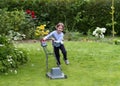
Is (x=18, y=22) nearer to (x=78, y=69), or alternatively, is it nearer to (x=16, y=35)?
(x=16, y=35)

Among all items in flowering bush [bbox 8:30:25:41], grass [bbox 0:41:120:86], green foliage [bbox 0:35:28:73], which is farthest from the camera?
flowering bush [bbox 8:30:25:41]

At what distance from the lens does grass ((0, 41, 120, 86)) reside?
8.24 m

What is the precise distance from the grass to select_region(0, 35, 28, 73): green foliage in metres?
0.15

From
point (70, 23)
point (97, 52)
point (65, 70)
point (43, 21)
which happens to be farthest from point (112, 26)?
point (65, 70)

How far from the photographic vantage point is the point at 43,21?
16672mm

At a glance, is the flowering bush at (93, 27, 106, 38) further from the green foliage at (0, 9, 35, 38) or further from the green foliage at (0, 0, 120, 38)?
the green foliage at (0, 9, 35, 38)

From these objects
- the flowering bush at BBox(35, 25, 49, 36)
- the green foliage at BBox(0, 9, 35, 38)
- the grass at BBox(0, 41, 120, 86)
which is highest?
the green foliage at BBox(0, 9, 35, 38)

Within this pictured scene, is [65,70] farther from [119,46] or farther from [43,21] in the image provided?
[43,21]

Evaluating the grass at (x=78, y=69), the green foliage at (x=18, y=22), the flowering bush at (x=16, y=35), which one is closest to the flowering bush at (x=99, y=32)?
the green foliage at (x=18, y=22)

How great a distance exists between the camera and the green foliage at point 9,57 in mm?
9039

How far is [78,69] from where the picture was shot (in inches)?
370

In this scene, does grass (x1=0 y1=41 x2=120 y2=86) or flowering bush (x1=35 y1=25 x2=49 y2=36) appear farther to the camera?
flowering bush (x1=35 y1=25 x2=49 y2=36)

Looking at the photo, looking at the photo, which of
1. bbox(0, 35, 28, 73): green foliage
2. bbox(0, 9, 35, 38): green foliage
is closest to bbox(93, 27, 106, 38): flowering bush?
bbox(0, 9, 35, 38): green foliage

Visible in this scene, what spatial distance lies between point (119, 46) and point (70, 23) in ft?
12.6
